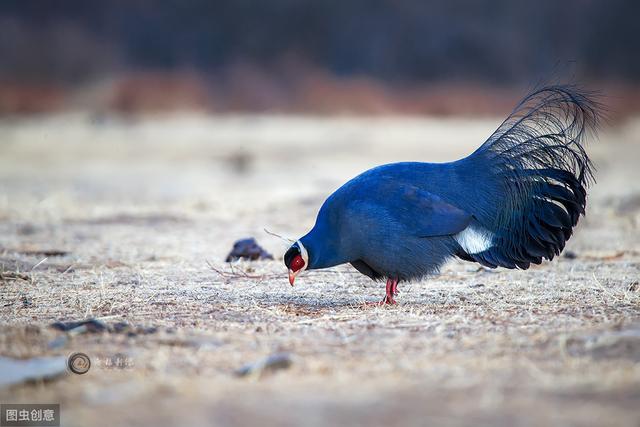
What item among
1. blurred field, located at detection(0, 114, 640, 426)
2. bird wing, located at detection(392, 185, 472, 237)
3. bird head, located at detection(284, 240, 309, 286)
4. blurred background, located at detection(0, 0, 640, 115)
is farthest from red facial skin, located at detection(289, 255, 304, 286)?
blurred background, located at detection(0, 0, 640, 115)

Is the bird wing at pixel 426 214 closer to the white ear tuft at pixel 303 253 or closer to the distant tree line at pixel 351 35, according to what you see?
the white ear tuft at pixel 303 253

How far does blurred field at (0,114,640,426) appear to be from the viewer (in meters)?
3.65

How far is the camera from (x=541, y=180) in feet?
21.9

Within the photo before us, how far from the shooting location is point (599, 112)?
6695mm

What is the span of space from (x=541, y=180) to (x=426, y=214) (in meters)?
0.98

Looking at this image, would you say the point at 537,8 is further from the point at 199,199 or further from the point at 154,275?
the point at 154,275

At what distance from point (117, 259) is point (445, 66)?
2777 centimetres

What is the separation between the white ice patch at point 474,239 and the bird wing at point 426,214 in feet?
0.25

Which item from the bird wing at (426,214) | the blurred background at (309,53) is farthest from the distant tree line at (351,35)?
the bird wing at (426,214)

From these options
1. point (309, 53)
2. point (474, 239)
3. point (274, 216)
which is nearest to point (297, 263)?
point (474, 239)

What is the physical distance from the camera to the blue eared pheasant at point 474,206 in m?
6.35

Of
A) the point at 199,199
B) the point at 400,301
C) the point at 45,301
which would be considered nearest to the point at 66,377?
the point at 45,301

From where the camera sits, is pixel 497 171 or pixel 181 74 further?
pixel 181 74

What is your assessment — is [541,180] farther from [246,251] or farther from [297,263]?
[246,251]
